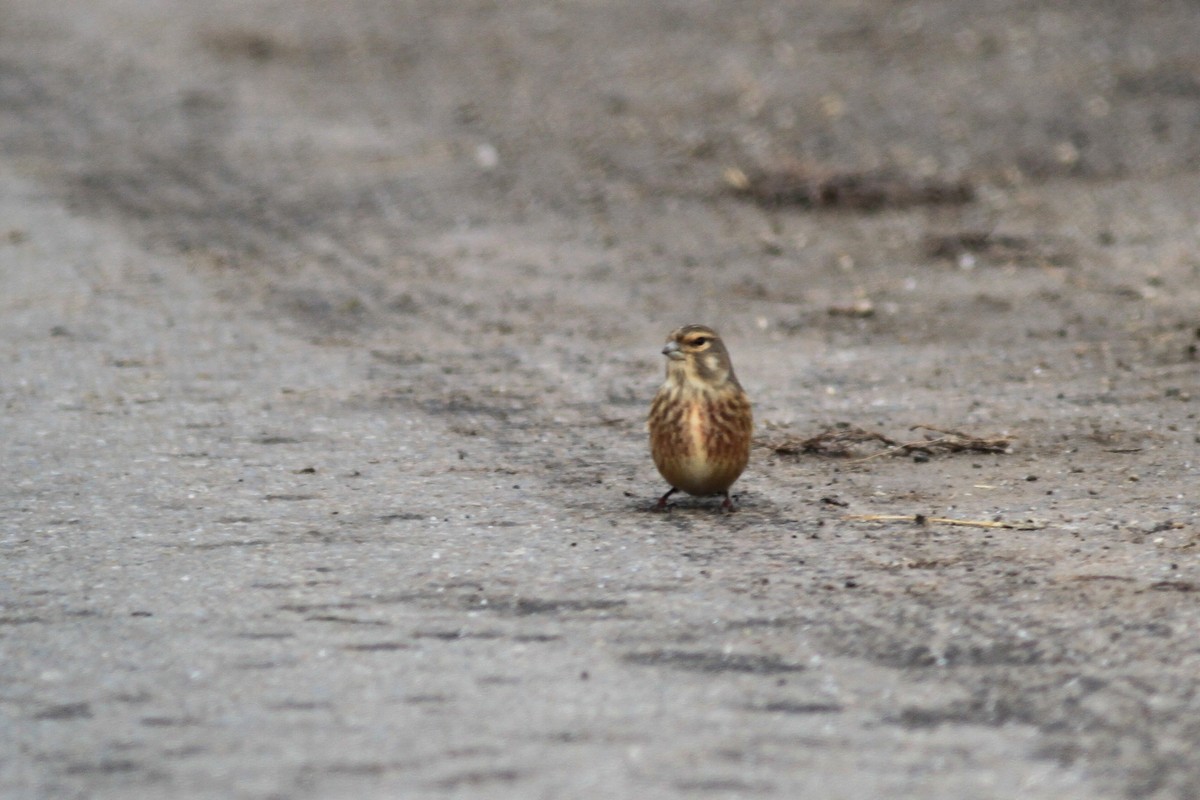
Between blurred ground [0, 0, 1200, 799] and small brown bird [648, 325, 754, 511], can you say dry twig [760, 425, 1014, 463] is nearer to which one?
blurred ground [0, 0, 1200, 799]

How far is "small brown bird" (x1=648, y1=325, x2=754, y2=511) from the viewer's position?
20.9 ft

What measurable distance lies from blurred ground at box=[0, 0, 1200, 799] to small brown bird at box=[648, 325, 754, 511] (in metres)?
0.22

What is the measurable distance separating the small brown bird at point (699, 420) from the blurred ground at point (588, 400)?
22cm

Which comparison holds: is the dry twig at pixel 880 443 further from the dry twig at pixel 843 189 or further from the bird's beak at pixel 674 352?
the dry twig at pixel 843 189

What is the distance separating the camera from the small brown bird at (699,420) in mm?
6367

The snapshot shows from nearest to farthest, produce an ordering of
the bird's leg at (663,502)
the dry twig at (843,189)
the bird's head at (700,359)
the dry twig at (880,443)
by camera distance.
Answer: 1. the bird's head at (700,359)
2. the bird's leg at (663,502)
3. the dry twig at (880,443)
4. the dry twig at (843,189)

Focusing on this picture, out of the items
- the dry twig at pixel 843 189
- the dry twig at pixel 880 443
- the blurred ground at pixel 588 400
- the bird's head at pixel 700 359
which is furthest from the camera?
the dry twig at pixel 843 189

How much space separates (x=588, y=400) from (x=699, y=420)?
1.98 m

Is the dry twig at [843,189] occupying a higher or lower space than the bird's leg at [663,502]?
higher

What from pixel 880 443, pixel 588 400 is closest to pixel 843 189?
pixel 588 400

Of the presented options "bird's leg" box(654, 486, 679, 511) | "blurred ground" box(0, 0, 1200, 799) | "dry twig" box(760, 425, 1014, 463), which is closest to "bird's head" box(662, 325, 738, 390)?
"bird's leg" box(654, 486, 679, 511)

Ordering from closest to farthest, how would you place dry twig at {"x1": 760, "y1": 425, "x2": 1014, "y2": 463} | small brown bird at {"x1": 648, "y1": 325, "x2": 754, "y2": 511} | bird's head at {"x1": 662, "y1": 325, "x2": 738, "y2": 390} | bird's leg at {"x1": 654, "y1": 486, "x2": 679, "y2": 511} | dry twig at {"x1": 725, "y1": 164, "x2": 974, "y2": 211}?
small brown bird at {"x1": 648, "y1": 325, "x2": 754, "y2": 511} → bird's head at {"x1": 662, "y1": 325, "x2": 738, "y2": 390} → bird's leg at {"x1": 654, "y1": 486, "x2": 679, "y2": 511} → dry twig at {"x1": 760, "y1": 425, "x2": 1014, "y2": 463} → dry twig at {"x1": 725, "y1": 164, "x2": 974, "y2": 211}

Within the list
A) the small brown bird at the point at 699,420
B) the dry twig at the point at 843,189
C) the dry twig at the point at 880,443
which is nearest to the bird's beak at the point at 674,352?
the small brown bird at the point at 699,420

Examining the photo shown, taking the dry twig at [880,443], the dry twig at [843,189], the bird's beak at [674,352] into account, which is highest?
the dry twig at [843,189]
